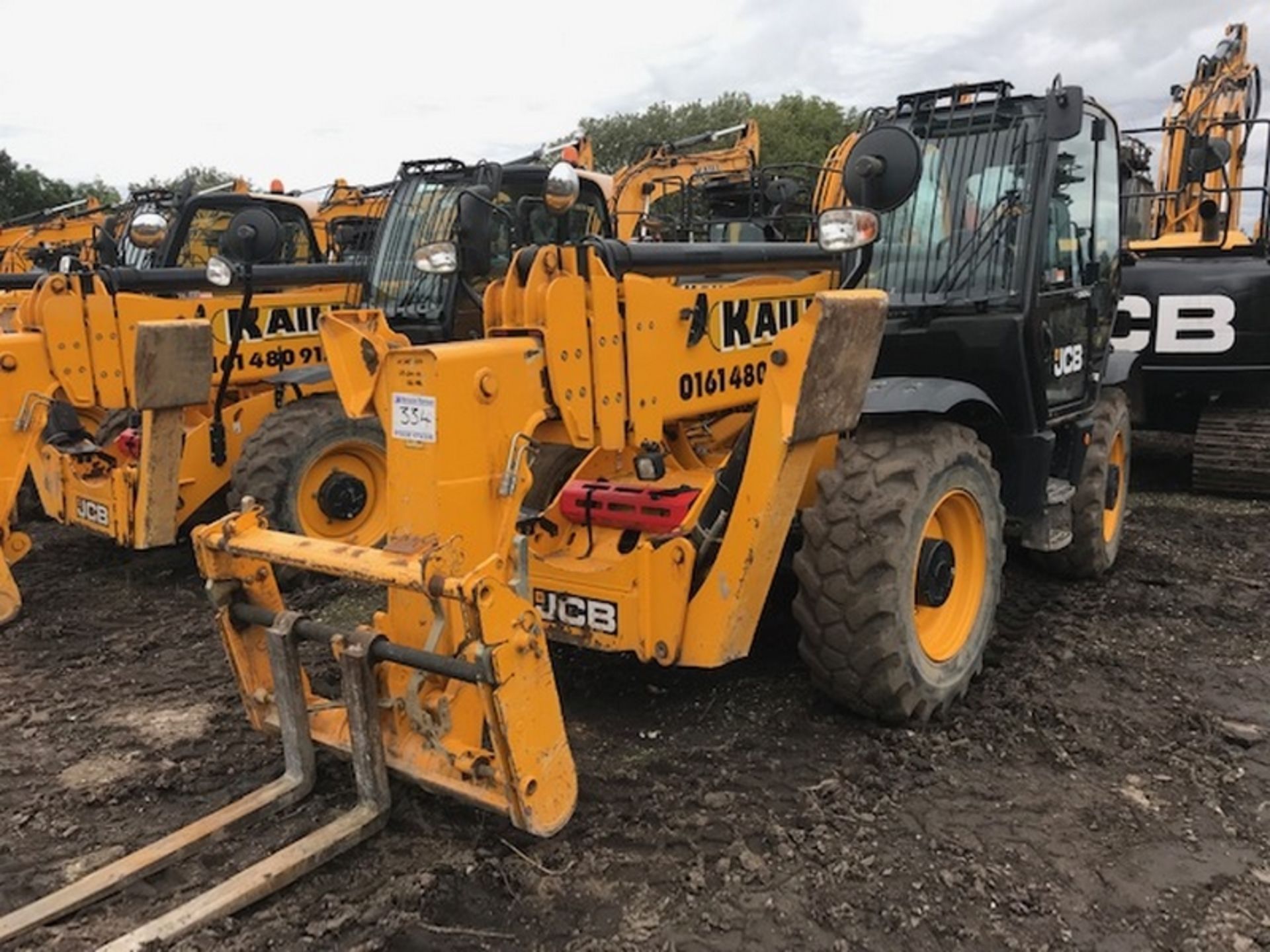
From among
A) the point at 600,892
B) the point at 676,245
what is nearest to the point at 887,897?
the point at 600,892

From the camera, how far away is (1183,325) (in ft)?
24.3

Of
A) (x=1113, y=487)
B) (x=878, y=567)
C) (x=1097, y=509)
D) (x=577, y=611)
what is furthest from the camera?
(x=1113, y=487)

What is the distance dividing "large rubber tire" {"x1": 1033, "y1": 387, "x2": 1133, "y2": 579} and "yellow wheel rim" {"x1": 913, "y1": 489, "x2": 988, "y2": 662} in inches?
55.8

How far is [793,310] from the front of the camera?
407 cm

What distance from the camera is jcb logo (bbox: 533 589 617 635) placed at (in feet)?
11.9

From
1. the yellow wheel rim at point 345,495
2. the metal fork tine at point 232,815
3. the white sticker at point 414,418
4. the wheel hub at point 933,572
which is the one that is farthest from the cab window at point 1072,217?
the yellow wheel rim at point 345,495

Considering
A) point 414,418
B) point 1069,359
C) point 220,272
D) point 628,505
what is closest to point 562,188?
point 414,418

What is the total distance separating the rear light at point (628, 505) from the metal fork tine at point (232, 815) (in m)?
1.25

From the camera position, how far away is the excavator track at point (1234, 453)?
7398mm

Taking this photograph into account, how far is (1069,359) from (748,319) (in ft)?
6.70

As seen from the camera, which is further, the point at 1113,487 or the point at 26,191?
the point at 26,191

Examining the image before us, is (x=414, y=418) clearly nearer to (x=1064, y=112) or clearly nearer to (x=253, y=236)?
(x=1064, y=112)

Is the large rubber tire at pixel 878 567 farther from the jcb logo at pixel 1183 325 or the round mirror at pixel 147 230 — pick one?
the jcb logo at pixel 1183 325

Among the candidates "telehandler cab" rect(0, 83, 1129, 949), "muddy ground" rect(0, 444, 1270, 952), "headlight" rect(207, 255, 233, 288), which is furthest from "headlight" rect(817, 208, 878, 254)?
"headlight" rect(207, 255, 233, 288)
